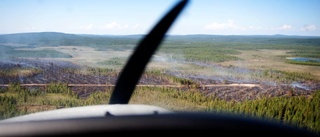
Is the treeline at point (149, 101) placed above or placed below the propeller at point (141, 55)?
below

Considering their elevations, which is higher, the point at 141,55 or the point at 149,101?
the point at 141,55

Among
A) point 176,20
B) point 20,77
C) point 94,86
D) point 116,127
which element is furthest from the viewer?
point 20,77

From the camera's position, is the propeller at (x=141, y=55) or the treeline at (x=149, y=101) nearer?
the propeller at (x=141, y=55)

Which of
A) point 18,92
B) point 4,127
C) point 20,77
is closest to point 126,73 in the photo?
point 4,127

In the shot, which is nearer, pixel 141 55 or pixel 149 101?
pixel 141 55

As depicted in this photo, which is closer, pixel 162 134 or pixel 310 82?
pixel 162 134

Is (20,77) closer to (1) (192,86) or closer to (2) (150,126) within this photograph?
(1) (192,86)

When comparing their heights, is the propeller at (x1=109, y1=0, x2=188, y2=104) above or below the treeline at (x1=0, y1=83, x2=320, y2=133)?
above

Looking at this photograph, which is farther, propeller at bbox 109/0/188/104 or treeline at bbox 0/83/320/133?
treeline at bbox 0/83/320/133
